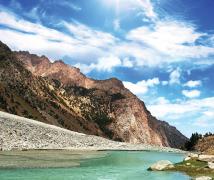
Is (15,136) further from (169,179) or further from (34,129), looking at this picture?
(169,179)

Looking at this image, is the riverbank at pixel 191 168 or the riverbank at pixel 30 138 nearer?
the riverbank at pixel 191 168

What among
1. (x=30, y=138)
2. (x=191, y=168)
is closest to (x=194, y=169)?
(x=191, y=168)

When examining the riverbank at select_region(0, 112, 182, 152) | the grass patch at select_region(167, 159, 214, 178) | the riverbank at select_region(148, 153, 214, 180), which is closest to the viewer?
the grass patch at select_region(167, 159, 214, 178)

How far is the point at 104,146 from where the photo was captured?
167125 mm

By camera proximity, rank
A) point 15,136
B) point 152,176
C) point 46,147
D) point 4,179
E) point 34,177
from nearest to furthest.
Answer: point 4,179, point 34,177, point 152,176, point 15,136, point 46,147

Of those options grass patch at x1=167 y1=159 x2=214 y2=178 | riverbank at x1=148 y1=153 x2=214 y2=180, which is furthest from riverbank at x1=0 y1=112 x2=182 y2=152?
grass patch at x1=167 y1=159 x2=214 y2=178

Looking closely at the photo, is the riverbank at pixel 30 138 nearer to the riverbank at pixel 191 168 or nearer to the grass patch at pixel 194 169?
the riverbank at pixel 191 168

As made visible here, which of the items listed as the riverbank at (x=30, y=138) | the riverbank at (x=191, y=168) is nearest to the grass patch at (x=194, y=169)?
the riverbank at (x=191, y=168)

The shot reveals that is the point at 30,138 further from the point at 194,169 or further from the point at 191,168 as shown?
the point at 194,169

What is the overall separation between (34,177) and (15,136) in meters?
64.3

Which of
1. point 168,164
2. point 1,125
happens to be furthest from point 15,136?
point 168,164

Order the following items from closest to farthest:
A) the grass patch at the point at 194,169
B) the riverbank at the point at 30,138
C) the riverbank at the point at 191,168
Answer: the grass patch at the point at 194,169 < the riverbank at the point at 191,168 < the riverbank at the point at 30,138

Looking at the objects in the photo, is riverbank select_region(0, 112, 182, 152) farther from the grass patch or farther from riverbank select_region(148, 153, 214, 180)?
the grass patch

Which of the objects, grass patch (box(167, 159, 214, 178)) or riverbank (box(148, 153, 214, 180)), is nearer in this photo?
grass patch (box(167, 159, 214, 178))
